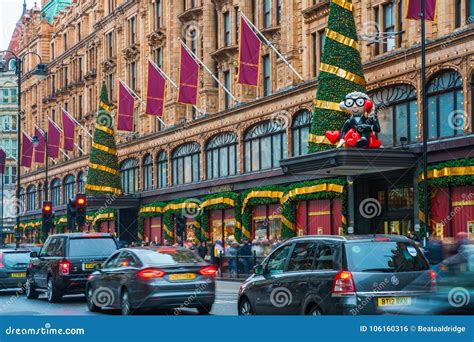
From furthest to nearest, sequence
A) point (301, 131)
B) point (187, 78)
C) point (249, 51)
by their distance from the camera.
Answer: point (187, 78) → point (301, 131) → point (249, 51)

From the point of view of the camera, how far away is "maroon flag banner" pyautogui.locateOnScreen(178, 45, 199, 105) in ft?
148

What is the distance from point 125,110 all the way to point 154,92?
5.28 metres

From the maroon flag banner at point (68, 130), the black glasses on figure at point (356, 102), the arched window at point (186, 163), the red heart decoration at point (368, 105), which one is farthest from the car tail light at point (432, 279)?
the maroon flag banner at point (68, 130)

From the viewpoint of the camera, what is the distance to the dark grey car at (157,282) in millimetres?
15367

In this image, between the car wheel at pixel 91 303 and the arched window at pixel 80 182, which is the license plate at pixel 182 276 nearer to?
the car wheel at pixel 91 303

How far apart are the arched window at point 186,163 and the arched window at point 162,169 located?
1319mm

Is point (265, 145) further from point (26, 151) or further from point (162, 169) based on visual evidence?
point (162, 169)

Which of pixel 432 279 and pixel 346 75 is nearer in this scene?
pixel 432 279

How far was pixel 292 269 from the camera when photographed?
39.2 ft

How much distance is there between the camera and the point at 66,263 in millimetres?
21422

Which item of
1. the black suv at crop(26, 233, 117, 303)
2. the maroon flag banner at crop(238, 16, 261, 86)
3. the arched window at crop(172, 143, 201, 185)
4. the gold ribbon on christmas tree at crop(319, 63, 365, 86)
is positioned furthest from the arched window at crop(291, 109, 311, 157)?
the black suv at crop(26, 233, 117, 303)

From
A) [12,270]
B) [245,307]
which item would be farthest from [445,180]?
[245,307]

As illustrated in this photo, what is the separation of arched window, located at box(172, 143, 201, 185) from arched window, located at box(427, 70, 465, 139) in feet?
73.6

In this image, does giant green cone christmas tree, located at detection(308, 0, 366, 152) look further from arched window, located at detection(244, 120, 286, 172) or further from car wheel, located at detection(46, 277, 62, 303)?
car wheel, located at detection(46, 277, 62, 303)
